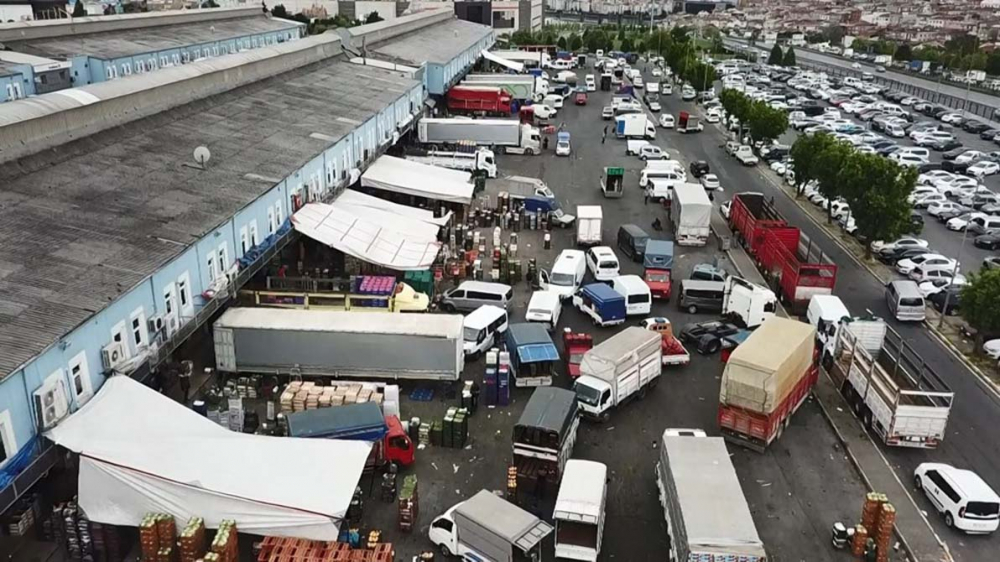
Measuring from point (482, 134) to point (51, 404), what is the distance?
132 feet

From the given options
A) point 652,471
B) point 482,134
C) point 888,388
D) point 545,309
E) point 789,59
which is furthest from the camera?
point 789,59

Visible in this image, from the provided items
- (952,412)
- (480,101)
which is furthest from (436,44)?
(952,412)

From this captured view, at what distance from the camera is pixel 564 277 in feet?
93.5

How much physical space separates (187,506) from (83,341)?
14.3ft

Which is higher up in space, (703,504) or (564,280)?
(703,504)

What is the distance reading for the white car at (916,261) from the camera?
103 ft

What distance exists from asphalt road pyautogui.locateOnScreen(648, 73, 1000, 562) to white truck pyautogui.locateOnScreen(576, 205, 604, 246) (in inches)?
399

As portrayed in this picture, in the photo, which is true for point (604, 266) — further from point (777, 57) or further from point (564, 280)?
point (777, 57)

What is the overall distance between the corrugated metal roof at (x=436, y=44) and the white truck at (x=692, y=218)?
1229 inches

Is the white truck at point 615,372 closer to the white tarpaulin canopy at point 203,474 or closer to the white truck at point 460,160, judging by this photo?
the white tarpaulin canopy at point 203,474

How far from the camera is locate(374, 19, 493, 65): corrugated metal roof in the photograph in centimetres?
6244

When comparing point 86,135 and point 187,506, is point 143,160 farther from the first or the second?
point 187,506

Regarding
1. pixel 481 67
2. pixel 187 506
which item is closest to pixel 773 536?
pixel 187 506

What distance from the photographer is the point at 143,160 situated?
2505 cm
